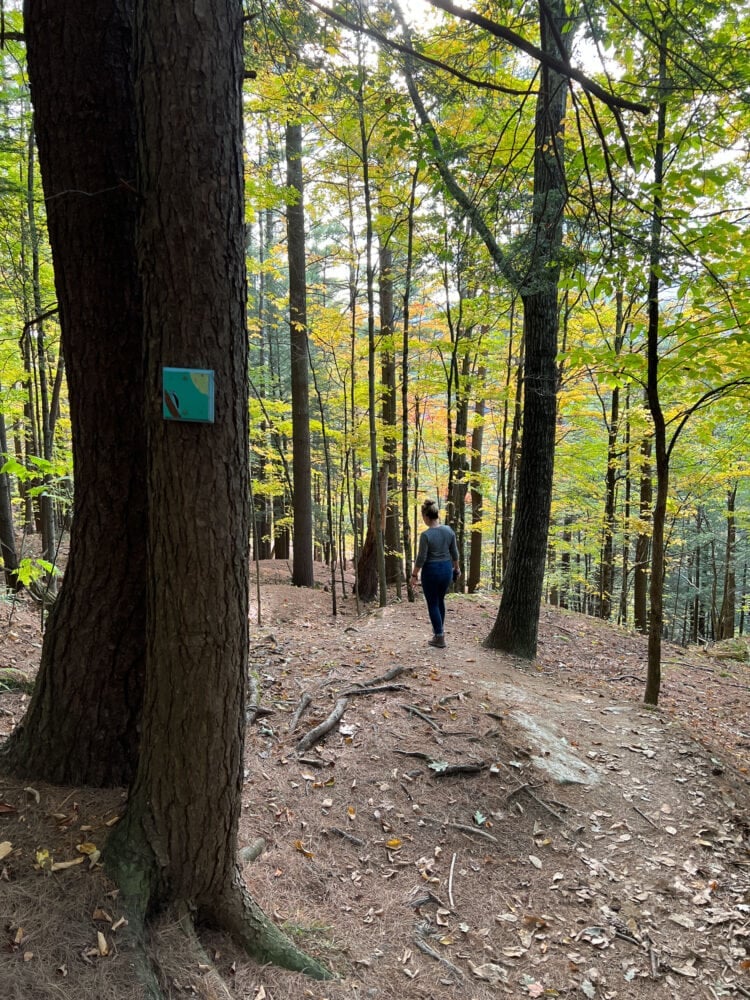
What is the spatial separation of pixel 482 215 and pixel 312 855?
5.23 meters

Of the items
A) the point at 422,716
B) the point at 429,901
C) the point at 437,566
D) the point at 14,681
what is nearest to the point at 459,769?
the point at 422,716

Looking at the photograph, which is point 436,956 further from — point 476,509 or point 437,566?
point 476,509

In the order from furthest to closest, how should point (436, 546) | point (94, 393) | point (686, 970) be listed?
1. point (436, 546)
2. point (686, 970)
3. point (94, 393)

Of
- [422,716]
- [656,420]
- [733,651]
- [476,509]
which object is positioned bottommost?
[733,651]

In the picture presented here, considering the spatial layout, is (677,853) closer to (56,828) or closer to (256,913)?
(256,913)

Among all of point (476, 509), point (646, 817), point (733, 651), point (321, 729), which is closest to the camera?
point (646, 817)

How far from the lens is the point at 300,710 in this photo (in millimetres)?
4633

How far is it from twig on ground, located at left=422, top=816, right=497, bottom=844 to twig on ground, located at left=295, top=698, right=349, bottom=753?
3.46 feet

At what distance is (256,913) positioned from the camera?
2.38 m

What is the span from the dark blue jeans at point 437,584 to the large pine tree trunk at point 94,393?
4.45 meters

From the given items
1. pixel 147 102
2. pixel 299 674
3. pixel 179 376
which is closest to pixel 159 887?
pixel 179 376

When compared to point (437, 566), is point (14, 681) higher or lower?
lower

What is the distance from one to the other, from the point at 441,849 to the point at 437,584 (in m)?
3.28

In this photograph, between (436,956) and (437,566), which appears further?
(437,566)
